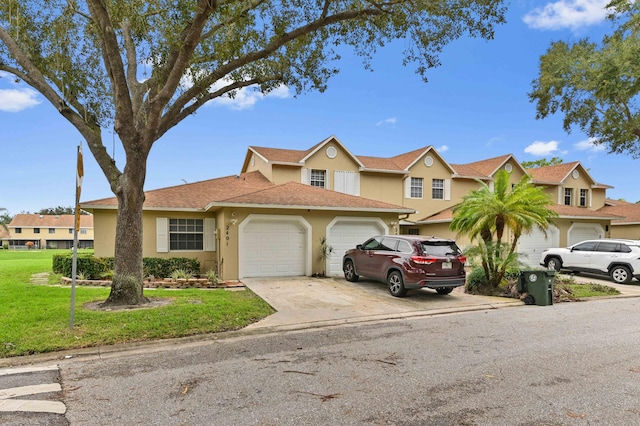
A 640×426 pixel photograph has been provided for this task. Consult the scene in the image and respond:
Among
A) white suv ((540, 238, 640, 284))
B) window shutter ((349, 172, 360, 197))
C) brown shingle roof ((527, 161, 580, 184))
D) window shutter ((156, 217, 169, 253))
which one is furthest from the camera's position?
brown shingle roof ((527, 161, 580, 184))

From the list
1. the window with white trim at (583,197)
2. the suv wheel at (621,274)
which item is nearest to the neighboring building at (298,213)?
the suv wheel at (621,274)

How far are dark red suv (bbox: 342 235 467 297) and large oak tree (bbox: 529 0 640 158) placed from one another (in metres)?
17.3

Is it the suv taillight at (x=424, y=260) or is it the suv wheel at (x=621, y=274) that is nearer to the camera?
the suv taillight at (x=424, y=260)

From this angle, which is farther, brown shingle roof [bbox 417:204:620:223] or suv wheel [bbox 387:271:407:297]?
brown shingle roof [bbox 417:204:620:223]

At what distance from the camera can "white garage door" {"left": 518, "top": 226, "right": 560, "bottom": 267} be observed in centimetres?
2125

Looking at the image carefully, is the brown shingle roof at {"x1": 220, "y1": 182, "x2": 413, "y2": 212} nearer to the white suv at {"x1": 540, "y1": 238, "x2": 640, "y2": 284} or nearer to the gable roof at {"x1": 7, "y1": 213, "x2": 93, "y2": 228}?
the white suv at {"x1": 540, "y1": 238, "x2": 640, "y2": 284}

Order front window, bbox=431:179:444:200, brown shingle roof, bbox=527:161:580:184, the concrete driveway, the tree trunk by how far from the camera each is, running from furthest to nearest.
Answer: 1. brown shingle roof, bbox=527:161:580:184
2. front window, bbox=431:179:444:200
3. the tree trunk
4. the concrete driveway

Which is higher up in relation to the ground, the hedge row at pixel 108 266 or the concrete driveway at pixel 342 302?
the hedge row at pixel 108 266

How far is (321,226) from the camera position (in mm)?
15484

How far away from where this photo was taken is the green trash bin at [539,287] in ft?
35.8

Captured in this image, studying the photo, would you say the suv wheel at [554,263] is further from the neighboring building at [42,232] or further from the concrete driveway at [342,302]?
the neighboring building at [42,232]

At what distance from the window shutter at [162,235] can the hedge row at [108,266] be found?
88 centimetres

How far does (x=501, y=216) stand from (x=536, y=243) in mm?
11569

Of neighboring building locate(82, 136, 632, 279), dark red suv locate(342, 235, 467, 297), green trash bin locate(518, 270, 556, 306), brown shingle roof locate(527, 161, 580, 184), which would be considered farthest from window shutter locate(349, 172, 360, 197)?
brown shingle roof locate(527, 161, 580, 184)
